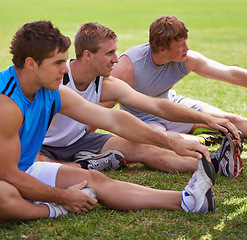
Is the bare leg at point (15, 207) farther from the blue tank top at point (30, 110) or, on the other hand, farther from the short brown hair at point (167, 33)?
the short brown hair at point (167, 33)

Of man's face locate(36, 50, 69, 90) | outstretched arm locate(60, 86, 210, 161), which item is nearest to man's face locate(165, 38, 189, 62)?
outstretched arm locate(60, 86, 210, 161)

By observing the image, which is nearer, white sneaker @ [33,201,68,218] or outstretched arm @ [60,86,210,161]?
white sneaker @ [33,201,68,218]

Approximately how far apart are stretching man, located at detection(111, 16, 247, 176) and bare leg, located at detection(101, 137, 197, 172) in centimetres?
54

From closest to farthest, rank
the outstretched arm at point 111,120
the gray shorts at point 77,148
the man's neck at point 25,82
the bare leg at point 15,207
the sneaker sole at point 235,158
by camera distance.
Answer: the bare leg at point 15,207, the man's neck at point 25,82, the outstretched arm at point 111,120, the sneaker sole at point 235,158, the gray shorts at point 77,148

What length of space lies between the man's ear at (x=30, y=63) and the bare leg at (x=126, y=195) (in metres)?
0.91

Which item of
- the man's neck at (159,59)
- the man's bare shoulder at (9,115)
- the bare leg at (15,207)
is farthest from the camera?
the man's neck at (159,59)

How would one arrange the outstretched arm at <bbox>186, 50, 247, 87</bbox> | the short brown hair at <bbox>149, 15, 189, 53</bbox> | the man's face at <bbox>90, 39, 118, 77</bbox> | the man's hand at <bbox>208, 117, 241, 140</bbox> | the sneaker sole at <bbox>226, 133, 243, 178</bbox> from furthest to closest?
the outstretched arm at <bbox>186, 50, 247, 87</bbox>, the short brown hair at <bbox>149, 15, 189, 53</bbox>, the man's face at <bbox>90, 39, 118, 77</bbox>, the sneaker sole at <bbox>226, 133, 243, 178</bbox>, the man's hand at <bbox>208, 117, 241, 140</bbox>

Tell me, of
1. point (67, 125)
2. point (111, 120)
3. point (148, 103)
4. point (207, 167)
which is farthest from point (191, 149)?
point (67, 125)

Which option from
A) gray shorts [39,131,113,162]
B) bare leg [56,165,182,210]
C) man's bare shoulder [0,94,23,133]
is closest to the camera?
man's bare shoulder [0,94,23,133]

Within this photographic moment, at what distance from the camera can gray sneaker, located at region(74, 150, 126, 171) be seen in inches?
189

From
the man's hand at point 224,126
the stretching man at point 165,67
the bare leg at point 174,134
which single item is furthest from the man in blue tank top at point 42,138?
the bare leg at point 174,134

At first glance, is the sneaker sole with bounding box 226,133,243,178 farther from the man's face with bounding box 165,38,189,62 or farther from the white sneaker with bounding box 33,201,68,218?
the white sneaker with bounding box 33,201,68,218

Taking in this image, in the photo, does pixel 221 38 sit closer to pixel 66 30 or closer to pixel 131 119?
pixel 66 30

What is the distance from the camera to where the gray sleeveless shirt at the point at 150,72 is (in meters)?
5.67
